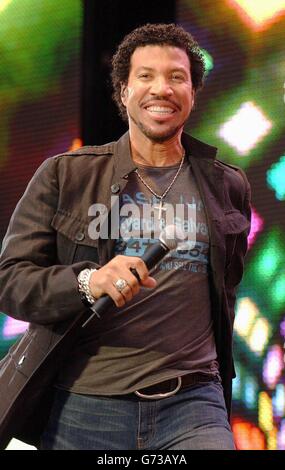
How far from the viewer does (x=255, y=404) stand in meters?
3.33

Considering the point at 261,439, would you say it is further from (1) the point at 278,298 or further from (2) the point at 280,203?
(2) the point at 280,203

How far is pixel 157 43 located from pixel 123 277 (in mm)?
819

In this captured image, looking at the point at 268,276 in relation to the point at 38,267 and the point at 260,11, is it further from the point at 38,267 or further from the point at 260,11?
the point at 38,267

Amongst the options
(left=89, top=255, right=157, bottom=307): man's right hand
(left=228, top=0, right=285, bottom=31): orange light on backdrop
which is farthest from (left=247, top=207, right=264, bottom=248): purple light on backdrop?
(left=89, top=255, right=157, bottom=307): man's right hand

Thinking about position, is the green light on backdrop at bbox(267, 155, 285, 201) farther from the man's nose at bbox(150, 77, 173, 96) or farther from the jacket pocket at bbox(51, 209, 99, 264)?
the jacket pocket at bbox(51, 209, 99, 264)

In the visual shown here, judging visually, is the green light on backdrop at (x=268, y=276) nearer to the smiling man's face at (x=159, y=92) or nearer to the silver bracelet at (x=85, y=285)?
the smiling man's face at (x=159, y=92)

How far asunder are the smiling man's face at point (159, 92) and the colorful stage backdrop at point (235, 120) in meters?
0.98

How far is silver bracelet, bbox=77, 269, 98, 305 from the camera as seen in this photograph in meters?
2.09

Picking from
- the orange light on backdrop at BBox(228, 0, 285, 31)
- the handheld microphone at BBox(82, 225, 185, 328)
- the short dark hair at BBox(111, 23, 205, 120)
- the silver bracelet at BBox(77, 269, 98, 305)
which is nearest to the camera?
the handheld microphone at BBox(82, 225, 185, 328)

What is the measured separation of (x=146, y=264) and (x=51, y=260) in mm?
437

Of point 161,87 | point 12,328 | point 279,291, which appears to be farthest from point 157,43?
point 12,328

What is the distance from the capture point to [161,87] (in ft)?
7.95

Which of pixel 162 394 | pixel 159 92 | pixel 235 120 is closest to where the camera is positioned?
pixel 162 394

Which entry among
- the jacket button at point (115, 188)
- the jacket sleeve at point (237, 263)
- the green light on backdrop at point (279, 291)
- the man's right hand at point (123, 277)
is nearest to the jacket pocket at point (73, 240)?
the jacket button at point (115, 188)
